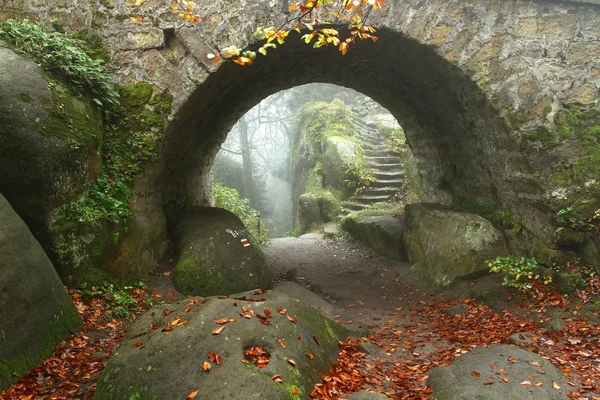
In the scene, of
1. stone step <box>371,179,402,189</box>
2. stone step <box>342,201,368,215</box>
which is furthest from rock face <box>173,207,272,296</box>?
stone step <box>371,179,402,189</box>

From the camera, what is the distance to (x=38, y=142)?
3.93 metres

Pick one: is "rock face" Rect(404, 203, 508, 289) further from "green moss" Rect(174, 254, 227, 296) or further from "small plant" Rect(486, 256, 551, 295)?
"green moss" Rect(174, 254, 227, 296)

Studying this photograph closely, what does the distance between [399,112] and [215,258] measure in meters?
5.02

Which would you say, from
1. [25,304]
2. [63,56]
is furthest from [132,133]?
[25,304]

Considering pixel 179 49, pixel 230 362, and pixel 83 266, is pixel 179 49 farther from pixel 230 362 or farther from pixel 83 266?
pixel 230 362

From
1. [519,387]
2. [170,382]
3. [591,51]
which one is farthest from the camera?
[591,51]

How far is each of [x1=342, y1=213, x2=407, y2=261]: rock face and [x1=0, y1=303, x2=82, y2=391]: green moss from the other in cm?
633

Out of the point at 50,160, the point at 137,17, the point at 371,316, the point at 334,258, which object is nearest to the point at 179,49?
the point at 137,17

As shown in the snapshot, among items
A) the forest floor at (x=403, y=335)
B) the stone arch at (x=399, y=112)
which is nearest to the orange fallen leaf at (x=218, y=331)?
the forest floor at (x=403, y=335)

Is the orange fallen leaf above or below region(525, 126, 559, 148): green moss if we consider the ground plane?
below

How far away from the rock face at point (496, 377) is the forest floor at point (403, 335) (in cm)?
7

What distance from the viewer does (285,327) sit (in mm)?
3416

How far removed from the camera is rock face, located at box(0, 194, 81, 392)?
9.99 ft

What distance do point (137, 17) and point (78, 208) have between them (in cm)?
238
